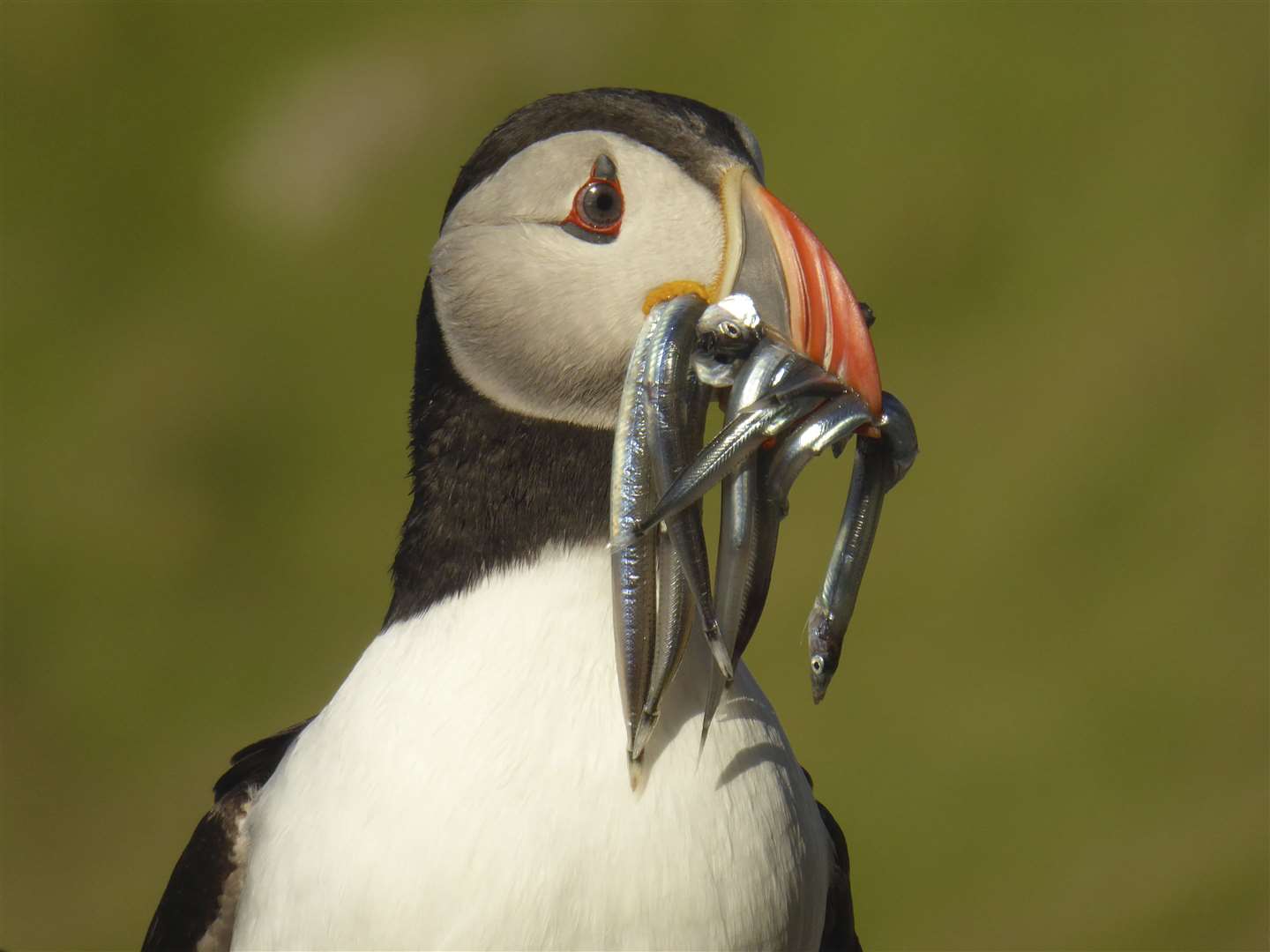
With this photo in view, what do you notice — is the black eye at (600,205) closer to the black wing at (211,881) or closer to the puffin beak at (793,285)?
the puffin beak at (793,285)

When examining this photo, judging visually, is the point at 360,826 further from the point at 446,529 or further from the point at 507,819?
the point at 446,529

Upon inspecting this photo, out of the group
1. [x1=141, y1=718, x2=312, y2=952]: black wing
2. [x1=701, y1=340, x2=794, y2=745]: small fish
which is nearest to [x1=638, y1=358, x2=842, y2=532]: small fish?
A: [x1=701, y1=340, x2=794, y2=745]: small fish

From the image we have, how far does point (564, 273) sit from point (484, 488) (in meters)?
0.33

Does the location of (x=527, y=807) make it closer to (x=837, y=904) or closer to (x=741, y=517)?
(x=741, y=517)

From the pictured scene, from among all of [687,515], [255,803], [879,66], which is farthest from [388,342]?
[687,515]

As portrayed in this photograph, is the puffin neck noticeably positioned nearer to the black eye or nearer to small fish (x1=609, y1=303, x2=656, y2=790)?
small fish (x1=609, y1=303, x2=656, y2=790)

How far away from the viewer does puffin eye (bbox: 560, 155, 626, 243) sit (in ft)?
6.87

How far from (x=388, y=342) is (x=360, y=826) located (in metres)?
5.45

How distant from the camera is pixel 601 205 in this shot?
2098mm

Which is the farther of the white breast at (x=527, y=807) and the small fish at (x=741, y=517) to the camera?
the white breast at (x=527, y=807)

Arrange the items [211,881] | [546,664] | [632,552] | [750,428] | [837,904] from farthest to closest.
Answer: [837,904], [211,881], [546,664], [632,552], [750,428]

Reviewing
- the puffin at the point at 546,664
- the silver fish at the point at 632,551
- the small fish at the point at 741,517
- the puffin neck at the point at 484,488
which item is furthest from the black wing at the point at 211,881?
the small fish at the point at 741,517

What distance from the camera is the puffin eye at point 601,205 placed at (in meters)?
2.09

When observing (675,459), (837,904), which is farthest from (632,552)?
(837,904)
